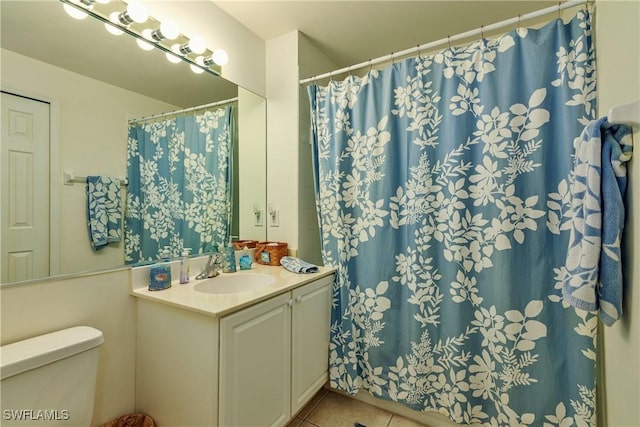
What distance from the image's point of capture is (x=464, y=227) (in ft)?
4.52

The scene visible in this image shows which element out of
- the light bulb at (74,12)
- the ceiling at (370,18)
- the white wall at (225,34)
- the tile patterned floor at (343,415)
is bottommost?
the tile patterned floor at (343,415)

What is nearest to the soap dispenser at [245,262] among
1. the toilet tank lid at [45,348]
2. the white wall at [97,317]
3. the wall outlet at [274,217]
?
the wall outlet at [274,217]

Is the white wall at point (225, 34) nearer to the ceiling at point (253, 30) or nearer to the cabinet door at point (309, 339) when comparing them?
the ceiling at point (253, 30)

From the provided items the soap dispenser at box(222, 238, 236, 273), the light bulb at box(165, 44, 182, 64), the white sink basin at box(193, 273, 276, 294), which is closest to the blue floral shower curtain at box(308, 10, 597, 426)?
the white sink basin at box(193, 273, 276, 294)

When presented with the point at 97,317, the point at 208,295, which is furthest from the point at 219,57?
the point at 97,317

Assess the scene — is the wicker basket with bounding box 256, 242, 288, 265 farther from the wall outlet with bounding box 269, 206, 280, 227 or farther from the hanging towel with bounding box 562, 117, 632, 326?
the hanging towel with bounding box 562, 117, 632, 326

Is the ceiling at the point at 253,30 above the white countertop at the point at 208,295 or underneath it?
above

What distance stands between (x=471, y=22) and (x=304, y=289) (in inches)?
82.1

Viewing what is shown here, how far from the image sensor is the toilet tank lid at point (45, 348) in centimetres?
82

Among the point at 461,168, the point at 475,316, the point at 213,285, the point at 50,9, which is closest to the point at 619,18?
the point at 461,168

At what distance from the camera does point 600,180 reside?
0.81 m

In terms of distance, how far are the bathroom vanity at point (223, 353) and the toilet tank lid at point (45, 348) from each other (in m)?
0.24

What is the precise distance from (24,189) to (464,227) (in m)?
1.89

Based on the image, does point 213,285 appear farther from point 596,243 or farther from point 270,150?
point 596,243
